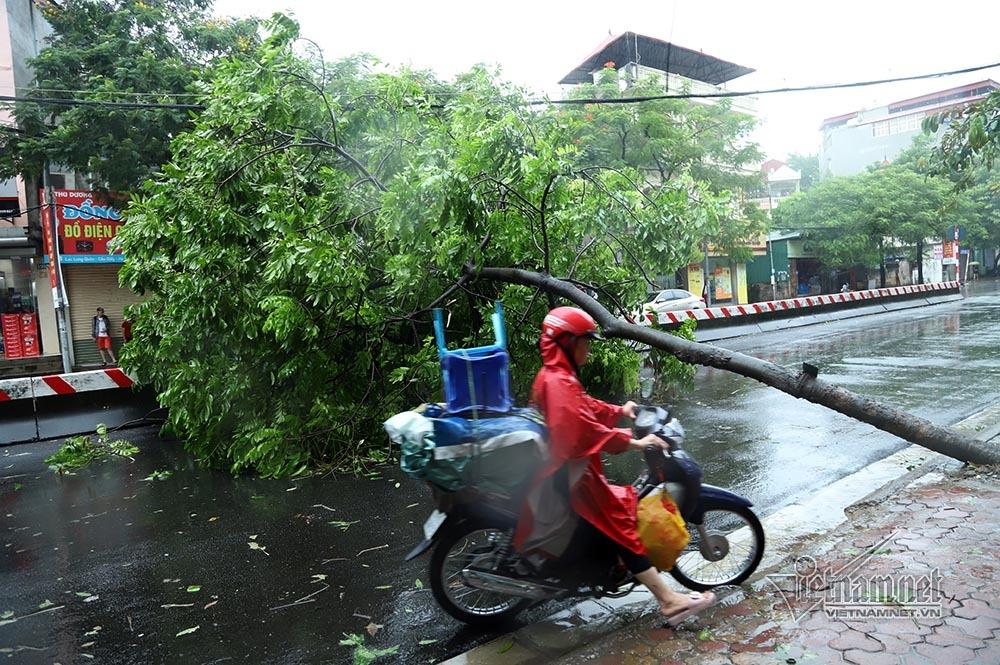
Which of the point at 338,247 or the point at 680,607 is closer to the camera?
the point at 680,607

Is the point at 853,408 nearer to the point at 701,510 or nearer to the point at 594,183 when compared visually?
the point at 701,510

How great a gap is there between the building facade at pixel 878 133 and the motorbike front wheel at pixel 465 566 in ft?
219

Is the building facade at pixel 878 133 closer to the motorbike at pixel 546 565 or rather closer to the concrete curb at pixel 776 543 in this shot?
the concrete curb at pixel 776 543

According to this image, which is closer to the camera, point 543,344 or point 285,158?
point 543,344

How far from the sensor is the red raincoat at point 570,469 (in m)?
3.33

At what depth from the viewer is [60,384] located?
9.95 m

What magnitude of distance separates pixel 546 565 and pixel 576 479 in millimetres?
538

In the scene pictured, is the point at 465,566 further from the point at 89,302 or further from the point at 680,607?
the point at 89,302

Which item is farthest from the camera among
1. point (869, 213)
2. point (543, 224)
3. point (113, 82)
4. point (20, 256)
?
point (869, 213)

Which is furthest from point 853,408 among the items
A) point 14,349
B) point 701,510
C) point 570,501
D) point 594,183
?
point 14,349

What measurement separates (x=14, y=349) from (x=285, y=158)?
17.9m

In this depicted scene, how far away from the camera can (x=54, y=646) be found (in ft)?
12.6

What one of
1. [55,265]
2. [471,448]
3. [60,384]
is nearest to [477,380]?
[471,448]

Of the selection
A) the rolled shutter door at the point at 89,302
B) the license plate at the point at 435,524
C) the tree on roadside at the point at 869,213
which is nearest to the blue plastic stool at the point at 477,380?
the license plate at the point at 435,524
